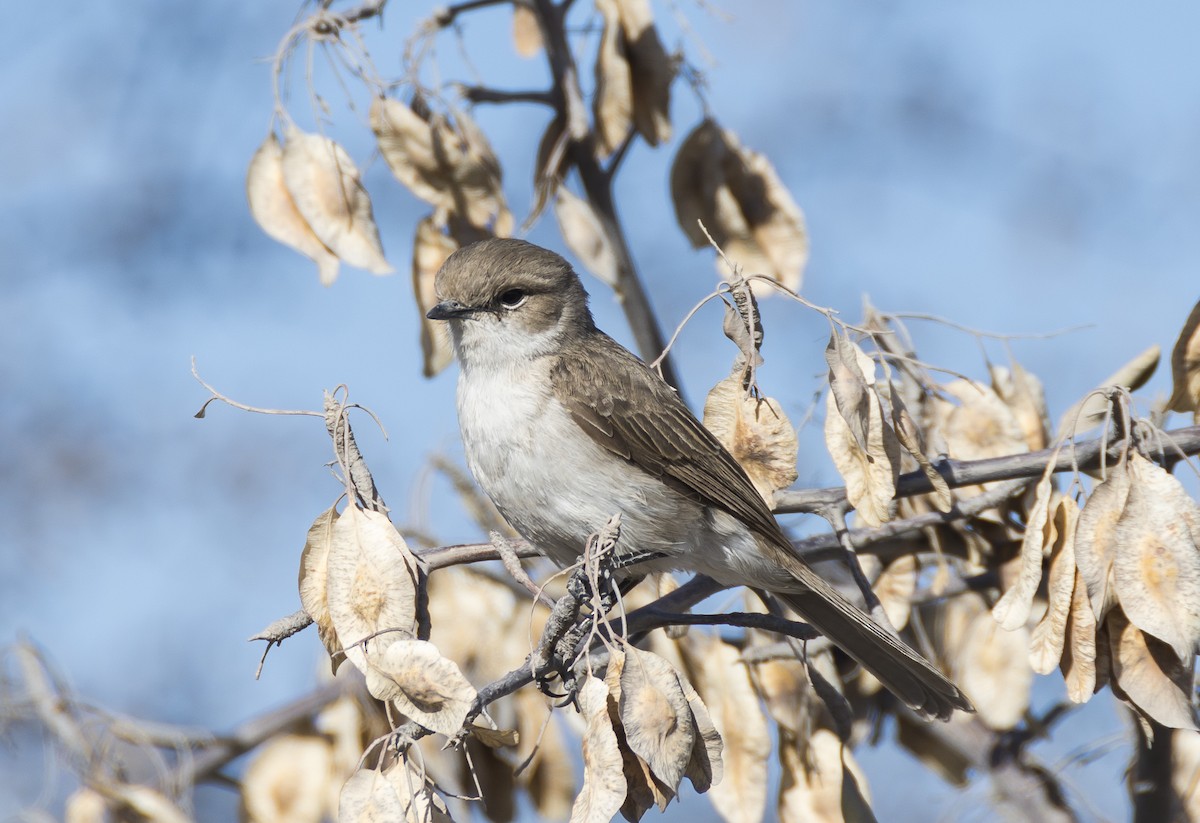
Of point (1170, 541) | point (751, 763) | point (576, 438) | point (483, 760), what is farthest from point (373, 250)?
point (1170, 541)

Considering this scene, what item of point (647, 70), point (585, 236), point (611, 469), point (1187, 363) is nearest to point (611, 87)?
point (647, 70)

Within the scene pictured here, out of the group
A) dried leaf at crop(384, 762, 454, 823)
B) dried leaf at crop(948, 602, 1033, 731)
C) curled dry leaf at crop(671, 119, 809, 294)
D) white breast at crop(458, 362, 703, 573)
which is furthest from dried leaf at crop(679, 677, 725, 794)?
curled dry leaf at crop(671, 119, 809, 294)

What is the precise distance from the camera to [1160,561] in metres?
2.95

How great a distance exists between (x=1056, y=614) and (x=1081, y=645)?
9 centimetres

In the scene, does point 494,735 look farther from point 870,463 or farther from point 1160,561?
point 1160,561

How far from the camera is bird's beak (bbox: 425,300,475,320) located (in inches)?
167

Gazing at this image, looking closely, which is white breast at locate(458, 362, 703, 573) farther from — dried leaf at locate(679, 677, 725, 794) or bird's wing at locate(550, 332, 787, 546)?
dried leaf at locate(679, 677, 725, 794)

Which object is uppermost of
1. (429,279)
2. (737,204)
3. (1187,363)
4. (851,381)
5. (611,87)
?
(611,87)

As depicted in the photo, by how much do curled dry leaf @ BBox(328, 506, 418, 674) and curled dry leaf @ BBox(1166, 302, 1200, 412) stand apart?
208 centimetres

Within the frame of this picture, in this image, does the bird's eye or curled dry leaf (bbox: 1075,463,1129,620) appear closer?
curled dry leaf (bbox: 1075,463,1129,620)

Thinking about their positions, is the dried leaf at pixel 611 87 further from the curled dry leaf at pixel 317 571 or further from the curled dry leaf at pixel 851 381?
the curled dry leaf at pixel 317 571

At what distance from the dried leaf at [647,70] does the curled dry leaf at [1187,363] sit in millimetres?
1938

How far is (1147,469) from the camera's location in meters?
3.01

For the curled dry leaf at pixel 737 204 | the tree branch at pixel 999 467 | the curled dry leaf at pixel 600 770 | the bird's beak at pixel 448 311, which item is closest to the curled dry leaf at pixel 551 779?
the tree branch at pixel 999 467
